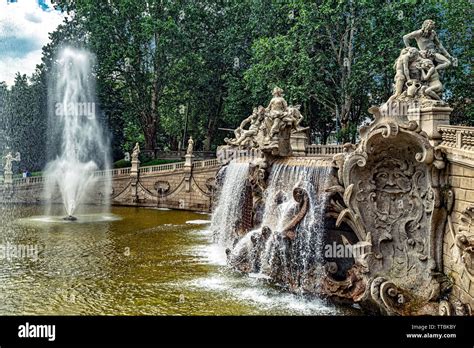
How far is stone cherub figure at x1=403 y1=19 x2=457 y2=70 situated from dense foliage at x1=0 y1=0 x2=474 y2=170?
53.7ft

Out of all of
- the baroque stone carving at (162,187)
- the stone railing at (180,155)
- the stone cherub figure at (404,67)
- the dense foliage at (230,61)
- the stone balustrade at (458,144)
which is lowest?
the baroque stone carving at (162,187)

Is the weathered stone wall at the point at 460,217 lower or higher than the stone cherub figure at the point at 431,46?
lower

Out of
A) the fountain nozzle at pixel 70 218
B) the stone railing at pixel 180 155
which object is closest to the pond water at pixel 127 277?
the fountain nozzle at pixel 70 218

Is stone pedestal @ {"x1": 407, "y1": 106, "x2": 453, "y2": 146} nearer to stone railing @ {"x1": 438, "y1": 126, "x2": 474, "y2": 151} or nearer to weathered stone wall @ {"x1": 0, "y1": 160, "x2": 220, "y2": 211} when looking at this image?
stone railing @ {"x1": 438, "y1": 126, "x2": 474, "y2": 151}

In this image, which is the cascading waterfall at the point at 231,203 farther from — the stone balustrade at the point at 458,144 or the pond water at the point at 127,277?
the stone balustrade at the point at 458,144

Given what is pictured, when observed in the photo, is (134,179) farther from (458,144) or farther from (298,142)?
(458,144)

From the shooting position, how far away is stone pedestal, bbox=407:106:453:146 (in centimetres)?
1044

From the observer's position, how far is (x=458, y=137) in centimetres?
957

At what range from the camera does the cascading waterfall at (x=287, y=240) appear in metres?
11.9

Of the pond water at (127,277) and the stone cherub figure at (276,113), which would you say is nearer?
the pond water at (127,277)

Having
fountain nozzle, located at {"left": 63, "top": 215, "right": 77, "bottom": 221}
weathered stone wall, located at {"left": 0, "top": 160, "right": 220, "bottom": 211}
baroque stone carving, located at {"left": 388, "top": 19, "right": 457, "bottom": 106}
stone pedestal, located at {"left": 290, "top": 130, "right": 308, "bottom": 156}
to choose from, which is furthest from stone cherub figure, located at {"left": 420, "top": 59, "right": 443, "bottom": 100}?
weathered stone wall, located at {"left": 0, "top": 160, "right": 220, "bottom": 211}

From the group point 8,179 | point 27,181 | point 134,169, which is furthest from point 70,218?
point 8,179

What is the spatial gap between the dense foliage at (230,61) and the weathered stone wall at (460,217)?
19622mm

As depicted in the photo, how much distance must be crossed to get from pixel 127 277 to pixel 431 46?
33.0ft
